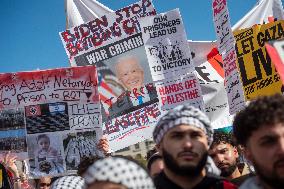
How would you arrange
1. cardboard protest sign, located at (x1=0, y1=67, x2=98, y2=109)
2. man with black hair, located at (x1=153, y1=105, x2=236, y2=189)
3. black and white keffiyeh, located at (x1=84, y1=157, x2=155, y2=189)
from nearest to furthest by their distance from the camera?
black and white keffiyeh, located at (x1=84, y1=157, x2=155, y2=189), man with black hair, located at (x1=153, y1=105, x2=236, y2=189), cardboard protest sign, located at (x1=0, y1=67, x2=98, y2=109)

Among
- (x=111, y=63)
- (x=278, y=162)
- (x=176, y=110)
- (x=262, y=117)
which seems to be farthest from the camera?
(x=111, y=63)

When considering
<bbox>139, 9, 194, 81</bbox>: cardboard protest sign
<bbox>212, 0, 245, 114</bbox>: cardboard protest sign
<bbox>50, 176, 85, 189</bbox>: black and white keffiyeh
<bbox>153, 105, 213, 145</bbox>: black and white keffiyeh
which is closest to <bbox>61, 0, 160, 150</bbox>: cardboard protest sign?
<bbox>139, 9, 194, 81</bbox>: cardboard protest sign

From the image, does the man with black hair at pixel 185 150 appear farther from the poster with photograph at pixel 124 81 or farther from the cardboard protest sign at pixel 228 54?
the poster with photograph at pixel 124 81


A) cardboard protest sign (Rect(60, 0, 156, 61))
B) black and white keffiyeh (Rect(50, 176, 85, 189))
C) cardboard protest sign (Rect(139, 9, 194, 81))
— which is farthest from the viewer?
cardboard protest sign (Rect(60, 0, 156, 61))

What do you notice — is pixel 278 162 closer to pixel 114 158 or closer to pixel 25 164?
pixel 114 158

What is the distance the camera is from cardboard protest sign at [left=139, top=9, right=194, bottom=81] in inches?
241

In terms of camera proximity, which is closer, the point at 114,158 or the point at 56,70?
the point at 114,158

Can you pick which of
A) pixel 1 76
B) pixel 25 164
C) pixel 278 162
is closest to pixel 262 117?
pixel 278 162

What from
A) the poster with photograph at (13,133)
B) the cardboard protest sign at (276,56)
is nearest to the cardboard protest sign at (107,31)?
the poster with photograph at (13,133)

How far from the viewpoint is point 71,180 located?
11.0ft

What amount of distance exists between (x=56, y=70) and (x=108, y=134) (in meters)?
1.11

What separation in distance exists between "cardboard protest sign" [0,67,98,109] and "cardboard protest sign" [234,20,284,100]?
1.94 m

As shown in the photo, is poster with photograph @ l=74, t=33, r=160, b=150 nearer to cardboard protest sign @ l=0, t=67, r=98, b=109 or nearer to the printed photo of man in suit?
the printed photo of man in suit

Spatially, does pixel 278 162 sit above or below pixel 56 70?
below
